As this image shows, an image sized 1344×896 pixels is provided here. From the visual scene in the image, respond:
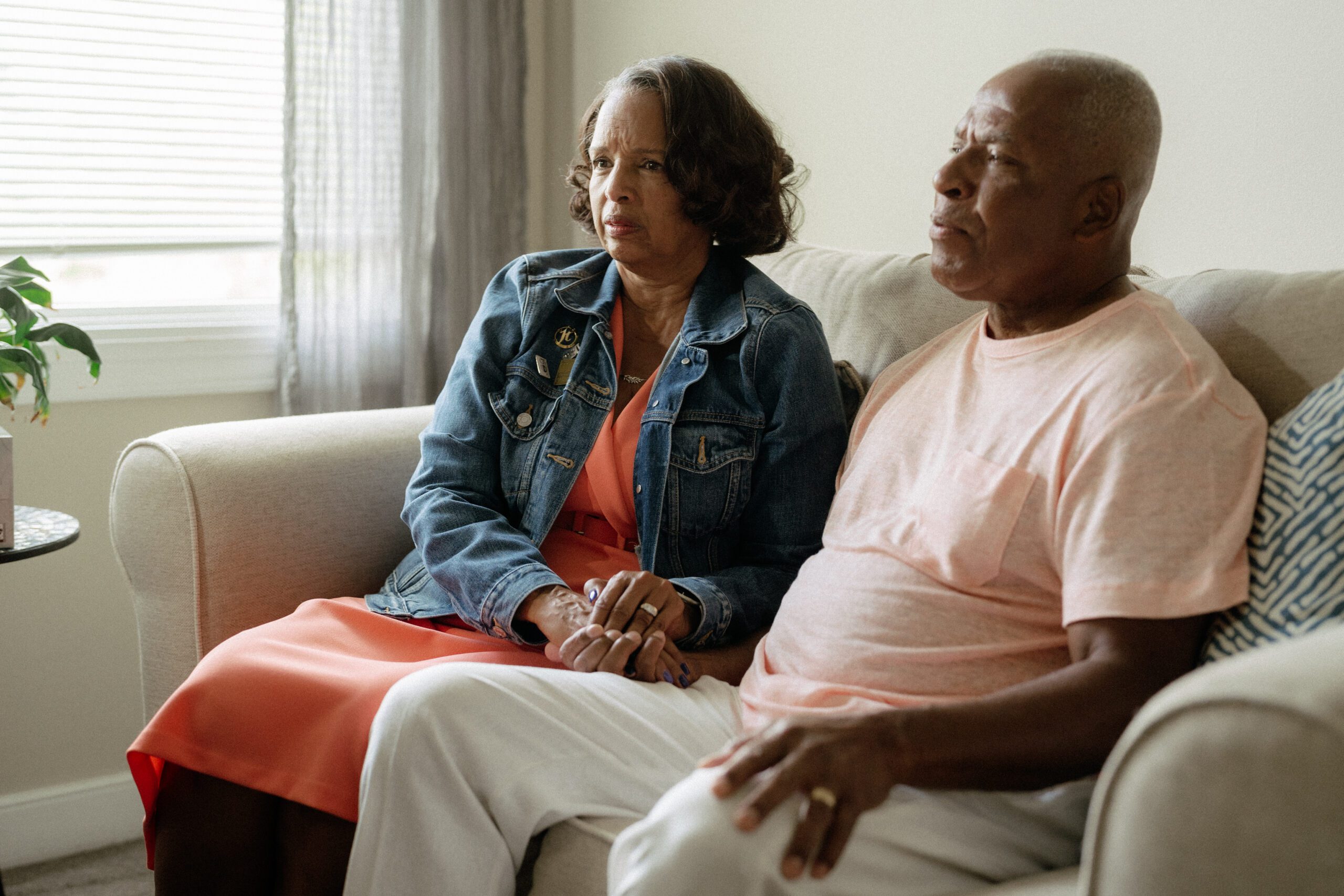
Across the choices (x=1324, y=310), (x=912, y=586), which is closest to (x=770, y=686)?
(x=912, y=586)

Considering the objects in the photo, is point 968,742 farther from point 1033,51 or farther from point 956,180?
point 1033,51

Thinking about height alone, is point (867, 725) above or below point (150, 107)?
below

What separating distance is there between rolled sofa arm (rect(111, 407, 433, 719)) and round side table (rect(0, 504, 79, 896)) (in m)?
0.08

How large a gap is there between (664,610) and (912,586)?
0.34m

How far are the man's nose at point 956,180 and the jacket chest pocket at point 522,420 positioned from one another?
1.93 feet

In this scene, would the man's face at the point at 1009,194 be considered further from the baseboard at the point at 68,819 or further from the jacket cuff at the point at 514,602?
the baseboard at the point at 68,819

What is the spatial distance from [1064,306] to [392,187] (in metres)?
1.68

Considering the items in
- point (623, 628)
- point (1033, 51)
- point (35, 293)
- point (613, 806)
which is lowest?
point (613, 806)

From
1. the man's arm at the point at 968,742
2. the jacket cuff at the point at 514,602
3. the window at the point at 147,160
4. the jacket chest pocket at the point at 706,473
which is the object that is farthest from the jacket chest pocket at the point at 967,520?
the window at the point at 147,160

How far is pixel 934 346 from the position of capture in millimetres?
1449

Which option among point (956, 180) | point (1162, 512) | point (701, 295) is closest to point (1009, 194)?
point (956, 180)

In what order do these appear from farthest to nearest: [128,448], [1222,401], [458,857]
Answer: [128,448] < [458,857] < [1222,401]

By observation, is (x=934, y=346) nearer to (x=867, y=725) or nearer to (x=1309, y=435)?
(x=1309, y=435)

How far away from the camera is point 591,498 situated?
1583 mm
